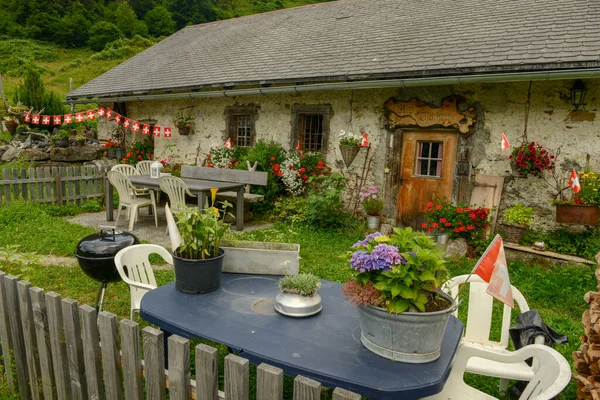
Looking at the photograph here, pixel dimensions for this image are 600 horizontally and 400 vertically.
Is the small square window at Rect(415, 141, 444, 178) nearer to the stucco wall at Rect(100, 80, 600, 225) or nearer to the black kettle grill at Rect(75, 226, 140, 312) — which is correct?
the stucco wall at Rect(100, 80, 600, 225)

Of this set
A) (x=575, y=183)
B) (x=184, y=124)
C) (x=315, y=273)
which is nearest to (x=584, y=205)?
(x=575, y=183)

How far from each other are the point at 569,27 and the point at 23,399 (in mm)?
7594

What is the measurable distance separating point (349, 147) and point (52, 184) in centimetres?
597

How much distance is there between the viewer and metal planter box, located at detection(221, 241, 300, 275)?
97.7 inches

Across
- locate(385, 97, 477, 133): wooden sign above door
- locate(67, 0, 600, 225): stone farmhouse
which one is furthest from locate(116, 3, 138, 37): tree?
locate(385, 97, 477, 133): wooden sign above door

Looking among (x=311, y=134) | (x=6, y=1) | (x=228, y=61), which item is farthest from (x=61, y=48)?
(x=311, y=134)

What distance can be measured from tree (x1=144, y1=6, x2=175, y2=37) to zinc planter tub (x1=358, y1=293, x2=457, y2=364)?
125 ft

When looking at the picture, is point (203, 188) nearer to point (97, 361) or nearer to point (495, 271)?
point (97, 361)

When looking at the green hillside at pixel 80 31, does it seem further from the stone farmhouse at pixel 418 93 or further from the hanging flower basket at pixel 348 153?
the hanging flower basket at pixel 348 153

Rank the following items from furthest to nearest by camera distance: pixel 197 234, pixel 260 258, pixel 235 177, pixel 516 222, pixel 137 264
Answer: pixel 235 177 < pixel 516 222 < pixel 137 264 < pixel 260 258 < pixel 197 234

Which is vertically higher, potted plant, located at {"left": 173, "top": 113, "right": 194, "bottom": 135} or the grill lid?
potted plant, located at {"left": 173, "top": 113, "right": 194, "bottom": 135}

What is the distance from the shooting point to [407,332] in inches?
60.5

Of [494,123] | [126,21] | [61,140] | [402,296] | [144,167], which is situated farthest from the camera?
[126,21]

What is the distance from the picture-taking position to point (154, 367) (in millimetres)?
1631
